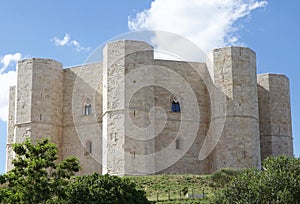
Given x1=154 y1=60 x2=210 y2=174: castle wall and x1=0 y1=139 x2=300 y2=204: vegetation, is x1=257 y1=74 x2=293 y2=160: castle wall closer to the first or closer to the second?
x1=154 y1=60 x2=210 y2=174: castle wall

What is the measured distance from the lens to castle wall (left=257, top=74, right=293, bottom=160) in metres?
39.8

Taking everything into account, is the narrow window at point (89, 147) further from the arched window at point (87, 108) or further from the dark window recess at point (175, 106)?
the dark window recess at point (175, 106)

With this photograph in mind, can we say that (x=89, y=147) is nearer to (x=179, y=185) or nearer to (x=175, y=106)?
(x=175, y=106)

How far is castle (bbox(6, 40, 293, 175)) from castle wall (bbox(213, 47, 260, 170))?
56mm

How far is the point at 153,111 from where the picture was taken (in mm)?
36406

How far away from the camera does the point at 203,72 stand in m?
38.6

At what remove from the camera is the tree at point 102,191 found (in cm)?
2331

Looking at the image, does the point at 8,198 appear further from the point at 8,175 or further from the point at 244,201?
the point at 244,201

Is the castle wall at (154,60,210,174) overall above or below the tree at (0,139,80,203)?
above

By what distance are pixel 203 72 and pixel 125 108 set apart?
6.16 meters

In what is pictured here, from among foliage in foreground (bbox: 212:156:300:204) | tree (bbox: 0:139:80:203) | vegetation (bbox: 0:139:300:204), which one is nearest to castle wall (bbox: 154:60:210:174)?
vegetation (bbox: 0:139:300:204)

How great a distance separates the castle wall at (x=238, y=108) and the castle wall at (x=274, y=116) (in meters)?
3.28

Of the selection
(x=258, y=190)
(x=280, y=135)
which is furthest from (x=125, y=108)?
(x=258, y=190)

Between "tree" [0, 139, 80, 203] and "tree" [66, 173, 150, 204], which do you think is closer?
"tree" [0, 139, 80, 203]
